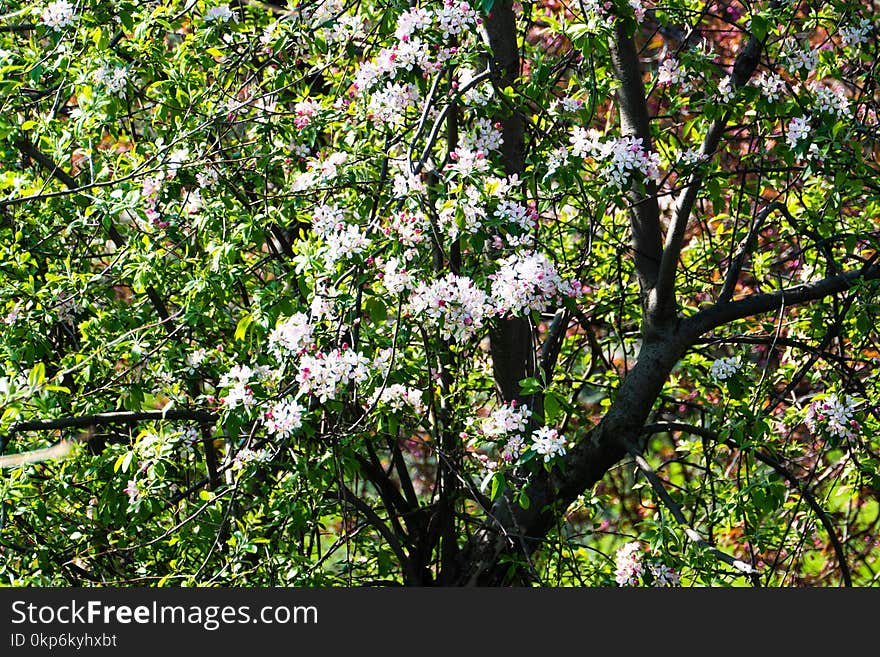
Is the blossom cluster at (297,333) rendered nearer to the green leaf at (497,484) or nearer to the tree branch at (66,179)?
the green leaf at (497,484)

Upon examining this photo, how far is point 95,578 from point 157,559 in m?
0.20

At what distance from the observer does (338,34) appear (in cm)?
302

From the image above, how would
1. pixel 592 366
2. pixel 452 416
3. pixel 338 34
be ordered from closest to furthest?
1. pixel 338 34
2. pixel 452 416
3. pixel 592 366

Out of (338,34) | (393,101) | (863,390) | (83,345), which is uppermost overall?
(338,34)

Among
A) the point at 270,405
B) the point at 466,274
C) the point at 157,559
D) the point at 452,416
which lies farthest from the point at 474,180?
the point at 157,559

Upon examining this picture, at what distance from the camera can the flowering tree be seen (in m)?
2.58

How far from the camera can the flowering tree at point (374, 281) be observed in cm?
258

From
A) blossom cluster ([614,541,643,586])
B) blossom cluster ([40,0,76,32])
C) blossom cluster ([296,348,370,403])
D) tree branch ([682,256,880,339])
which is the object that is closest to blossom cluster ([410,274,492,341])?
blossom cluster ([296,348,370,403])

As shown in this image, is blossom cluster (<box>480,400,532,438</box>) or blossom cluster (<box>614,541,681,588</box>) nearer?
blossom cluster (<box>480,400,532,438</box>)

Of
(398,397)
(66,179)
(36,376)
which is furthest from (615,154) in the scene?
(66,179)

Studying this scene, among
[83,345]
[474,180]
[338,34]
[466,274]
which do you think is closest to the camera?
[474,180]

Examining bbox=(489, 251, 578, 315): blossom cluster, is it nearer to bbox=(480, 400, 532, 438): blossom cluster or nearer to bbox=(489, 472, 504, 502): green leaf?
bbox=(480, 400, 532, 438): blossom cluster

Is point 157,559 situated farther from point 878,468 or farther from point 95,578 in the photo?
point 878,468

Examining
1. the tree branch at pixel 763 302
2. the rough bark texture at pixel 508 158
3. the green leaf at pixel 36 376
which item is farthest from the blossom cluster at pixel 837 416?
the green leaf at pixel 36 376
